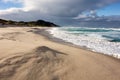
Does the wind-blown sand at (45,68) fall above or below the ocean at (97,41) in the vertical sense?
above

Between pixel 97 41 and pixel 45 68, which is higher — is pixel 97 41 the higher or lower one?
the lower one

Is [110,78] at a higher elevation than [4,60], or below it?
below

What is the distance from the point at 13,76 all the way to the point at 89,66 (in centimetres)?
249

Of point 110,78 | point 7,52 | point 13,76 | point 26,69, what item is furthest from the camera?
point 7,52

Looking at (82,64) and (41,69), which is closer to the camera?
(41,69)

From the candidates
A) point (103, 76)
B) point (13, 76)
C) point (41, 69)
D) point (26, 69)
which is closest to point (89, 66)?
point (103, 76)

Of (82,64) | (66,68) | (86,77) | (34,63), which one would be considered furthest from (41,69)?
(82,64)

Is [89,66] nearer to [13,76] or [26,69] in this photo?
[26,69]

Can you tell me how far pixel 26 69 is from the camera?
510 centimetres

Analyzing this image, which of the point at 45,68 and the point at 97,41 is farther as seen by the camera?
the point at 97,41

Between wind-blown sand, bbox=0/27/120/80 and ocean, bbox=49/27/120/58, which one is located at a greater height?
wind-blown sand, bbox=0/27/120/80

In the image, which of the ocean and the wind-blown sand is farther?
the ocean

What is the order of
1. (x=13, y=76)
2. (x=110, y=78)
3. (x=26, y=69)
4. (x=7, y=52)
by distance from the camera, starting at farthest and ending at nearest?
(x=7, y=52) → (x=110, y=78) → (x=26, y=69) → (x=13, y=76)

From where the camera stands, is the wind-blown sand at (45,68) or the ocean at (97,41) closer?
the wind-blown sand at (45,68)
